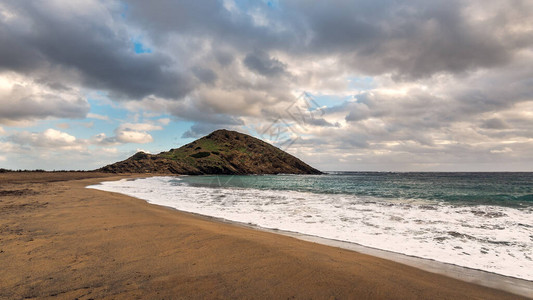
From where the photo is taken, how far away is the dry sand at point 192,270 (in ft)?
12.5

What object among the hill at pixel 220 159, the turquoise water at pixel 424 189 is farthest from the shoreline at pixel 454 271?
the hill at pixel 220 159

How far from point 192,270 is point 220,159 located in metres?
114

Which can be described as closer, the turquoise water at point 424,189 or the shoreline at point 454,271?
the shoreline at point 454,271

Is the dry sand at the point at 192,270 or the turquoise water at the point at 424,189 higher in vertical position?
the dry sand at the point at 192,270

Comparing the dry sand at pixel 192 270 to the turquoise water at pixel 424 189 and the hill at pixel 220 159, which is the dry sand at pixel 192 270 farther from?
the hill at pixel 220 159

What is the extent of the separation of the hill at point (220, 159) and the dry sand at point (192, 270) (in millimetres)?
96208

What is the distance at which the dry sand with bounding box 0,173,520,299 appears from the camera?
3.81 meters

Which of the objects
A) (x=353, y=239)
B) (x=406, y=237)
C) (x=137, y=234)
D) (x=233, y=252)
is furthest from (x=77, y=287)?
(x=406, y=237)

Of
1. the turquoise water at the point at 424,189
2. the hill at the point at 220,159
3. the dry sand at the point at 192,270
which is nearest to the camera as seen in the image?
the dry sand at the point at 192,270

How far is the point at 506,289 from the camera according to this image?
4750 millimetres

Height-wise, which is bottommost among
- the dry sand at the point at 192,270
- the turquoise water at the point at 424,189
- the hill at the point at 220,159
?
the turquoise water at the point at 424,189

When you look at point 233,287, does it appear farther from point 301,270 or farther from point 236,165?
point 236,165

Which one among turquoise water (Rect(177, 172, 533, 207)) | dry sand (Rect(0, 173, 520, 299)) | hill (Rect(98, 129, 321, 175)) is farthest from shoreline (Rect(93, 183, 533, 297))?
hill (Rect(98, 129, 321, 175))

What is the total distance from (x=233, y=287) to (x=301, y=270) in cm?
143
